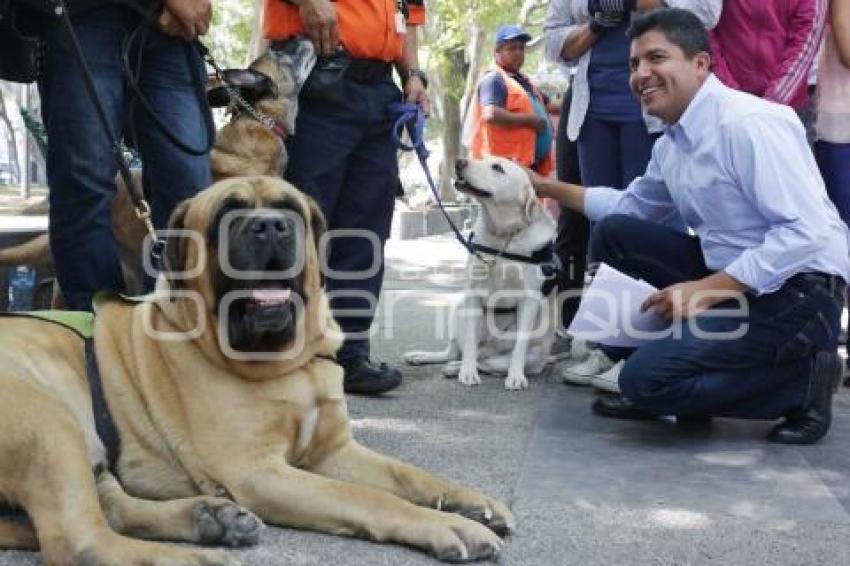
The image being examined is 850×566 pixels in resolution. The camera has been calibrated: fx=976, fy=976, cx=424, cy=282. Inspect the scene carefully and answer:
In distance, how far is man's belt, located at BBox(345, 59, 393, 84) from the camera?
4195mm

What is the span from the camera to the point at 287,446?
260 centimetres

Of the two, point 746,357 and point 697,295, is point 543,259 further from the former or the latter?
point 746,357

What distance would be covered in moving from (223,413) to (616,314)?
5.82ft

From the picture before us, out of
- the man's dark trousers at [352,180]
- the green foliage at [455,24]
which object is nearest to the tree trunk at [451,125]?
the green foliage at [455,24]

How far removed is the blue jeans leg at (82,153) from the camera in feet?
10.2

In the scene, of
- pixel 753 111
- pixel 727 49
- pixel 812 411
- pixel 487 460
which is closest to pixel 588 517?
pixel 487 460

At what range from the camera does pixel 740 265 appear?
348 centimetres

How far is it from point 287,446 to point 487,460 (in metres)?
0.93

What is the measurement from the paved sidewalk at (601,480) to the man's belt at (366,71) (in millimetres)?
1388

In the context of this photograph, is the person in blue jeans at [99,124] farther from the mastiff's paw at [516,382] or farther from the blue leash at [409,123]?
the mastiff's paw at [516,382]

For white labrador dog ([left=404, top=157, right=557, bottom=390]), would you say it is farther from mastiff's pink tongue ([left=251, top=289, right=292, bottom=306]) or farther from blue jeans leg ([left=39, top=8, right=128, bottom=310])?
mastiff's pink tongue ([left=251, top=289, right=292, bottom=306])

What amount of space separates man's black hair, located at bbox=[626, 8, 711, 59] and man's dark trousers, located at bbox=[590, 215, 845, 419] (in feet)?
3.12

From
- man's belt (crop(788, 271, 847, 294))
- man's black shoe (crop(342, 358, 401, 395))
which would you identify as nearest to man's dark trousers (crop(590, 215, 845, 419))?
man's belt (crop(788, 271, 847, 294))

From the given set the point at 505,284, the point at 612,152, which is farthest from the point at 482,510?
the point at 612,152
